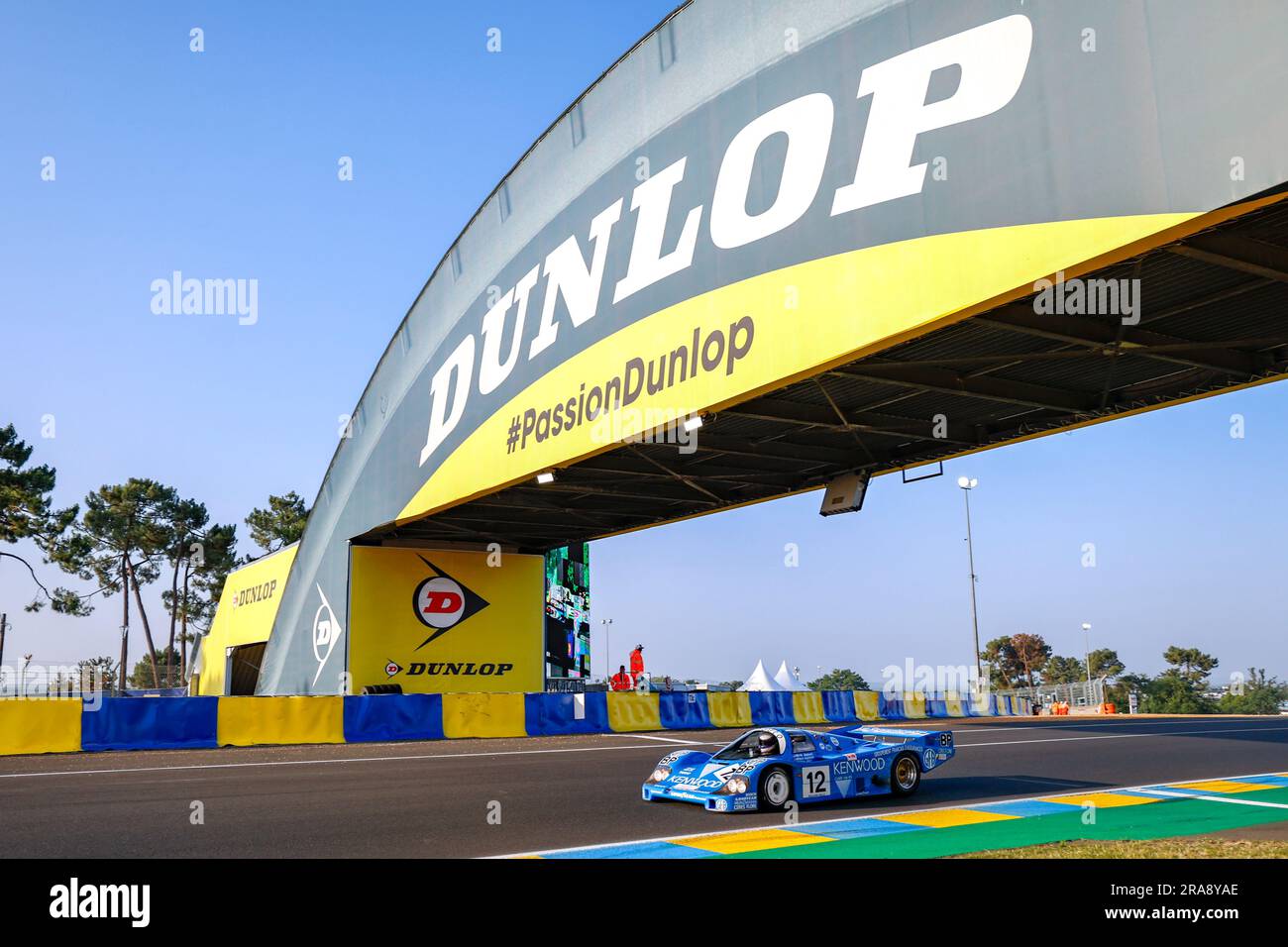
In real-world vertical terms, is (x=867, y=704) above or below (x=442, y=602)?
below

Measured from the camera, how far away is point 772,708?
2653cm

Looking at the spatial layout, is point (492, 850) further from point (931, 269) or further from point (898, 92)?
point (898, 92)

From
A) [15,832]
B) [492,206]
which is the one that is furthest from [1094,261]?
[492,206]

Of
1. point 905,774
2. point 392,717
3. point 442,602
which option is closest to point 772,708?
point 442,602

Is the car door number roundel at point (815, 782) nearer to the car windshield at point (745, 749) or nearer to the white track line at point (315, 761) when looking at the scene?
the car windshield at point (745, 749)

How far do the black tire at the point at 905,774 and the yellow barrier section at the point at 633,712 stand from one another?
1294 centimetres

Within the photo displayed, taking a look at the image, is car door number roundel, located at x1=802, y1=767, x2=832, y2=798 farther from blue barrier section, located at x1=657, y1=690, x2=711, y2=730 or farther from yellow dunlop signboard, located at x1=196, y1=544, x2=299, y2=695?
yellow dunlop signboard, located at x1=196, y1=544, x2=299, y2=695

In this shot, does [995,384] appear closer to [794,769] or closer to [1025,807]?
[1025,807]

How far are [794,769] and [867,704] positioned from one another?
19.5 m

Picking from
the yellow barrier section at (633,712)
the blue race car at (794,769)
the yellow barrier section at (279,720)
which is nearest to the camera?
the blue race car at (794,769)

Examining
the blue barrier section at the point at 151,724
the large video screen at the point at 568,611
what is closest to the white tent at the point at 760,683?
the large video screen at the point at 568,611

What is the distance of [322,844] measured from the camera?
8.41 meters

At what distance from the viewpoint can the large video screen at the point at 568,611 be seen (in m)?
33.1

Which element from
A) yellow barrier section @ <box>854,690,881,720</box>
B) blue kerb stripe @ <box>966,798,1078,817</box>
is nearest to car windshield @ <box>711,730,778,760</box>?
blue kerb stripe @ <box>966,798,1078,817</box>
